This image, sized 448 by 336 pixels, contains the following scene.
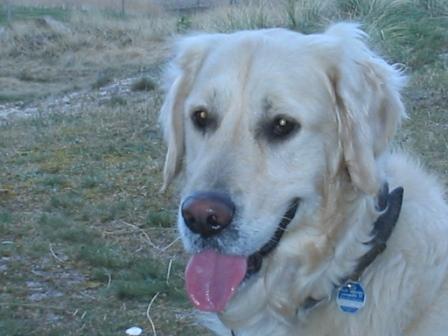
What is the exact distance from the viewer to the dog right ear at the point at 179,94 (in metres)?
3.87

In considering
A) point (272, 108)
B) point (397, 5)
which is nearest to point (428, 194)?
point (272, 108)

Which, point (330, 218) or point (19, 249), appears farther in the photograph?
point (19, 249)

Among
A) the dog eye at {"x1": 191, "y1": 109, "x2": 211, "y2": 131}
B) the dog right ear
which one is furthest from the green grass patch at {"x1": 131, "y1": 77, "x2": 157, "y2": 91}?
the dog eye at {"x1": 191, "y1": 109, "x2": 211, "y2": 131}

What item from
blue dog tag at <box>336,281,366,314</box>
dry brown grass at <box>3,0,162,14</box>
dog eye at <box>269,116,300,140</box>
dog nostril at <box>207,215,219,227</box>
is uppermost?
dog eye at <box>269,116,300,140</box>

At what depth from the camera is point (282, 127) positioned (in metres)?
3.46

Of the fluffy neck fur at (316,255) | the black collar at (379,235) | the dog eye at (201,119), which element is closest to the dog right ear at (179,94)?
the dog eye at (201,119)

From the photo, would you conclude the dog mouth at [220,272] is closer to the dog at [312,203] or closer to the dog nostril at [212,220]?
the dog at [312,203]

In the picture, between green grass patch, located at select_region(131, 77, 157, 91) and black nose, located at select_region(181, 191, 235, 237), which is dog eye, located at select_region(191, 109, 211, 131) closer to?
black nose, located at select_region(181, 191, 235, 237)

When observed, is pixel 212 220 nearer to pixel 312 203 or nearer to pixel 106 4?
pixel 312 203

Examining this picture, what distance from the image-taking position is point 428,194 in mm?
3648

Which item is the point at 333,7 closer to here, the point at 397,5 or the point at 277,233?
the point at 397,5

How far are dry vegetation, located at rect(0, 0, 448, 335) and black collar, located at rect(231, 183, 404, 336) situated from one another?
→ 5.45 feet

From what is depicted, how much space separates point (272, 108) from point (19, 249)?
3184 mm

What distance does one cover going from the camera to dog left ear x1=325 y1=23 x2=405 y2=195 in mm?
3461
